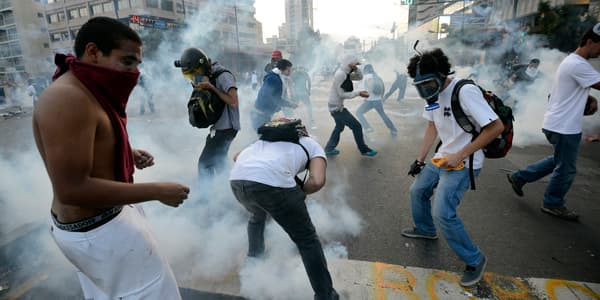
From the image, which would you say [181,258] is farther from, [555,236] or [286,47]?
[286,47]

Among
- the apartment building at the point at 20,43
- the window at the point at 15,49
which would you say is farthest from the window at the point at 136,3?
the window at the point at 15,49

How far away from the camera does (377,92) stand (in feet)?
23.5

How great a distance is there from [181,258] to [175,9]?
29.7 m

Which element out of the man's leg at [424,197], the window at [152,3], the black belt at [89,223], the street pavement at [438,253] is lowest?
the street pavement at [438,253]

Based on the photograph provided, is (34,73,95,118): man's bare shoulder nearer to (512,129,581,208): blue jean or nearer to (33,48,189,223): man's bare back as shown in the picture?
(33,48,189,223): man's bare back

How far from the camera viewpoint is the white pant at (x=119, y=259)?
127cm

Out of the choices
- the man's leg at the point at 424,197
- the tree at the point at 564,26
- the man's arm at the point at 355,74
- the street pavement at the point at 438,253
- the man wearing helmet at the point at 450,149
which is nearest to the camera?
the man wearing helmet at the point at 450,149

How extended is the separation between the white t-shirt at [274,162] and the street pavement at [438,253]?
99cm

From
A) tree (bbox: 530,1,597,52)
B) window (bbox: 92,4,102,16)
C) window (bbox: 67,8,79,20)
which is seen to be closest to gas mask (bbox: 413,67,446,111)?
tree (bbox: 530,1,597,52)

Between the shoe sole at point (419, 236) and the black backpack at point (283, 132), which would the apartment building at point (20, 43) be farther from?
the shoe sole at point (419, 236)

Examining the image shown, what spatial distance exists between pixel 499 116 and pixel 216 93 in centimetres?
236

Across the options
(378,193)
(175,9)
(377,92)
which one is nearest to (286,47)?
(175,9)

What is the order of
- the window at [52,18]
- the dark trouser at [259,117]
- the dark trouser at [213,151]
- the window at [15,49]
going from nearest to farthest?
the dark trouser at [213,151], the dark trouser at [259,117], the window at [15,49], the window at [52,18]

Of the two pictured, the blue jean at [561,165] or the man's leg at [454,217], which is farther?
the blue jean at [561,165]
